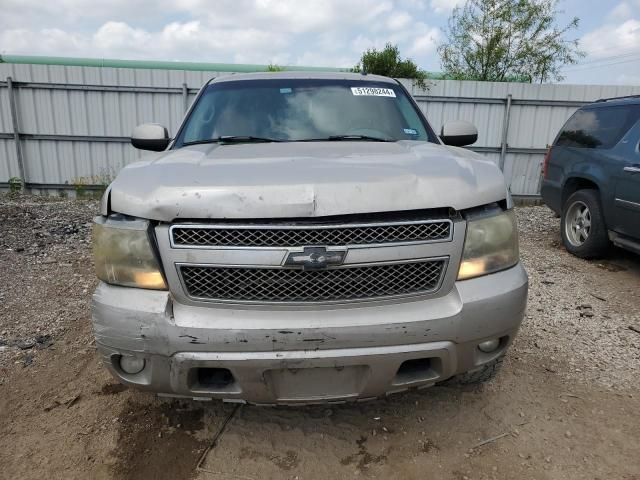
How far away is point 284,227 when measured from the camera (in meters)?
1.73

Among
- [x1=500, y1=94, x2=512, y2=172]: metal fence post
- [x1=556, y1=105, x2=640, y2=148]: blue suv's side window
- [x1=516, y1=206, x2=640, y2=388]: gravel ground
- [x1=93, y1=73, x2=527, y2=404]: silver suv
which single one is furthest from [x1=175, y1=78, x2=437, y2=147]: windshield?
[x1=500, y1=94, x2=512, y2=172]: metal fence post

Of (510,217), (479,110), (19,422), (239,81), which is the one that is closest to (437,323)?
(510,217)

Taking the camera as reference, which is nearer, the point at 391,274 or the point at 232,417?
the point at 391,274

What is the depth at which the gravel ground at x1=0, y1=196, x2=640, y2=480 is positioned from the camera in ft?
6.77

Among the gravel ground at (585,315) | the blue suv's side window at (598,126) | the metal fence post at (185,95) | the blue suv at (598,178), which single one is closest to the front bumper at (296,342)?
the gravel ground at (585,315)

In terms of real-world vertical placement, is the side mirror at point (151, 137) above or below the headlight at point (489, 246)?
above

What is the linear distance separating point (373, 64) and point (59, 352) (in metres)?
10.2

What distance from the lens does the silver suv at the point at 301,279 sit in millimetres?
1734

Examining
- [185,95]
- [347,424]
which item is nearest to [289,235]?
[347,424]

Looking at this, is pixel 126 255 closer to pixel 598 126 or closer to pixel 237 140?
pixel 237 140

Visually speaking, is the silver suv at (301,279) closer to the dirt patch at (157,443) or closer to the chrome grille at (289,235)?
the chrome grille at (289,235)

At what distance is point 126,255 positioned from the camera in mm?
1831

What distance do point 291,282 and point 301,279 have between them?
0.04 meters

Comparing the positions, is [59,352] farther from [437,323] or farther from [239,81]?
[437,323]
